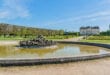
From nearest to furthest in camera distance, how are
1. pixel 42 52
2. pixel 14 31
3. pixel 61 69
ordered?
pixel 61 69
pixel 42 52
pixel 14 31

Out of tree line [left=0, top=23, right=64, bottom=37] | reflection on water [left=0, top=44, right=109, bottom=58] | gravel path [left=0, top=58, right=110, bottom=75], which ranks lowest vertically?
gravel path [left=0, top=58, right=110, bottom=75]

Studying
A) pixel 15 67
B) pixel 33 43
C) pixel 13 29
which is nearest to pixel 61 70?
pixel 15 67

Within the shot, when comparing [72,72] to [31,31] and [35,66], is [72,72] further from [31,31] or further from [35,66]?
[31,31]

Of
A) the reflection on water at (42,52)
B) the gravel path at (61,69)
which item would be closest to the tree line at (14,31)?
the reflection on water at (42,52)

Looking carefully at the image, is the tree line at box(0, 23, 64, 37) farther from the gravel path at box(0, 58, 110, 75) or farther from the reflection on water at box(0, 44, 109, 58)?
the gravel path at box(0, 58, 110, 75)

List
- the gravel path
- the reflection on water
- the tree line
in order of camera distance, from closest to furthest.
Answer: the gravel path → the reflection on water → the tree line

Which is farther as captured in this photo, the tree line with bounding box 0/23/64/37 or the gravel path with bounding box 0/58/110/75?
the tree line with bounding box 0/23/64/37

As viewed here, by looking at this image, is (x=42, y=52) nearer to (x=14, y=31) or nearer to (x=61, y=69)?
(x=61, y=69)

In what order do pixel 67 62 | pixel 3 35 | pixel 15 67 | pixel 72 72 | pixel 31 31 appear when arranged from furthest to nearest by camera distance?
pixel 31 31 → pixel 3 35 → pixel 67 62 → pixel 15 67 → pixel 72 72

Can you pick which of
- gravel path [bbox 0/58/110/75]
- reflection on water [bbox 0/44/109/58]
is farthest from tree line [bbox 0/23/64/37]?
gravel path [bbox 0/58/110/75]

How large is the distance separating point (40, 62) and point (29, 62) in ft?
1.90

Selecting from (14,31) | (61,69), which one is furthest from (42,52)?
(14,31)

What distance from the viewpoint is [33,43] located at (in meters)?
20.5

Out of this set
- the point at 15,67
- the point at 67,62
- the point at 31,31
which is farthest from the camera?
the point at 31,31
